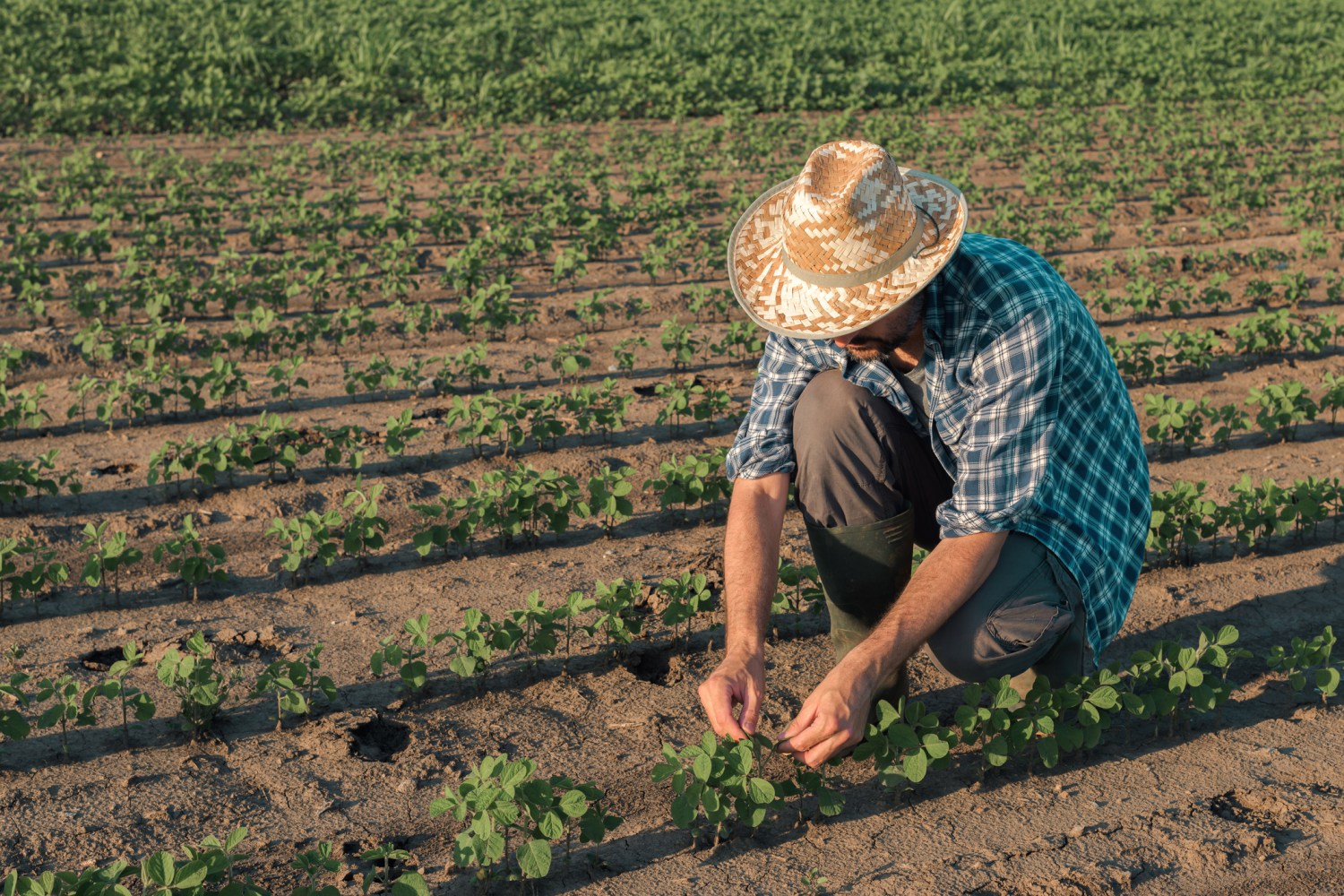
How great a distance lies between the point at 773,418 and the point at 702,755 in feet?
3.15

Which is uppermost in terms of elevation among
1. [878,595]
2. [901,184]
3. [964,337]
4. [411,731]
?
[901,184]

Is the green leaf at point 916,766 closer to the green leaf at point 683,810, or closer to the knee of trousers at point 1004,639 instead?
the knee of trousers at point 1004,639

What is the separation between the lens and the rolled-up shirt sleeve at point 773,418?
370 centimetres

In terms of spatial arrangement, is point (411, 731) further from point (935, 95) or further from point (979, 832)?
point (935, 95)

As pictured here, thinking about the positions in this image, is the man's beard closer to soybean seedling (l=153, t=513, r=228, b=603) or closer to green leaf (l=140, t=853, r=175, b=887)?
green leaf (l=140, t=853, r=175, b=887)

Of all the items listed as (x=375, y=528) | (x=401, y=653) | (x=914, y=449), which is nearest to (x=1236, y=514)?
(x=914, y=449)

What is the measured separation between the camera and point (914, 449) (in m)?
3.70

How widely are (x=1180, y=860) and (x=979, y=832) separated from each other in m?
0.49

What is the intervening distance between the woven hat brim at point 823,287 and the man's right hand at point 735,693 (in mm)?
802

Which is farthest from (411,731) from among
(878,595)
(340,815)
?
(878,595)

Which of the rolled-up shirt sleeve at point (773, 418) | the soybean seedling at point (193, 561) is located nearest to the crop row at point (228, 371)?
the soybean seedling at point (193, 561)

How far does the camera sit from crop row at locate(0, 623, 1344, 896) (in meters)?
3.16

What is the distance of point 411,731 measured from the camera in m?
4.07

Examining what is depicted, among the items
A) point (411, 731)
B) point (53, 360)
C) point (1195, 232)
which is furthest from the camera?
point (1195, 232)
